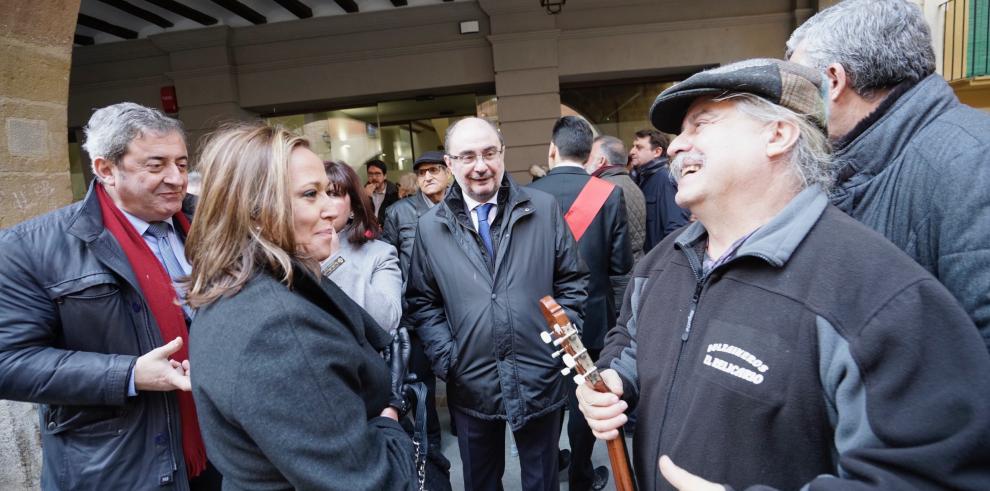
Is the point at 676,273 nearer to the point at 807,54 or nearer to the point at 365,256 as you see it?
the point at 807,54

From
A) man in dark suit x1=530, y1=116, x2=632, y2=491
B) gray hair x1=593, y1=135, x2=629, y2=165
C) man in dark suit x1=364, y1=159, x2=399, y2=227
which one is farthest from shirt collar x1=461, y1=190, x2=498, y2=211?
man in dark suit x1=364, y1=159, x2=399, y2=227

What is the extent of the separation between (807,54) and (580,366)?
1083 mm

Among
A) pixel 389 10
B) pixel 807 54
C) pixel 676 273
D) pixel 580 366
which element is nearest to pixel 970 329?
pixel 676 273

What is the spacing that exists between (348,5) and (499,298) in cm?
654

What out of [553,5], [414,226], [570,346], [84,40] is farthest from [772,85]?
[84,40]

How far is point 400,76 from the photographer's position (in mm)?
7641

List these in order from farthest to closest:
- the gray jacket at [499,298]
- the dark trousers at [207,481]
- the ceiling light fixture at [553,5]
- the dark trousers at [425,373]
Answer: the ceiling light fixture at [553,5] < the dark trousers at [425,373] < the gray jacket at [499,298] < the dark trousers at [207,481]

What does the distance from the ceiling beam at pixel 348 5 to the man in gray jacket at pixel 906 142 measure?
22.8ft

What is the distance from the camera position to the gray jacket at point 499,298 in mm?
2291

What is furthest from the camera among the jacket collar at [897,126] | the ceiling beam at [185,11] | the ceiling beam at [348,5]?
the ceiling beam at [348,5]

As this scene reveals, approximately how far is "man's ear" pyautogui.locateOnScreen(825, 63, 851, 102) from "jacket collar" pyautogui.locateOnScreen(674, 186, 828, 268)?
0.39m

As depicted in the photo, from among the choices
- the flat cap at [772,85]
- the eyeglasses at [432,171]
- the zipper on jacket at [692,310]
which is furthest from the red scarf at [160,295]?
the eyeglasses at [432,171]

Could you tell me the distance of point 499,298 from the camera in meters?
2.30

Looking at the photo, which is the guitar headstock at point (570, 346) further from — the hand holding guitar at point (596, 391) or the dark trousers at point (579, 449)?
the dark trousers at point (579, 449)
